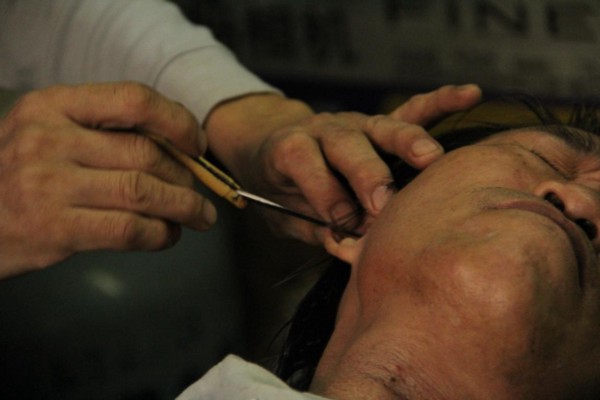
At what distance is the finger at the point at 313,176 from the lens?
3.70ft

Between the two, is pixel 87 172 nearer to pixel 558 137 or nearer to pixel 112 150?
pixel 112 150

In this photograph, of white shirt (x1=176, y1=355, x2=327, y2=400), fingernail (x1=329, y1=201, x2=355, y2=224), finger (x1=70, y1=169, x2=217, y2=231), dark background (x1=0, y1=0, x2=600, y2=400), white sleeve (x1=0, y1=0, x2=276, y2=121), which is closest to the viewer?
white shirt (x1=176, y1=355, x2=327, y2=400)

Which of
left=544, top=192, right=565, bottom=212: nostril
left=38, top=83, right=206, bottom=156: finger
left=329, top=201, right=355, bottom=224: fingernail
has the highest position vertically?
left=38, top=83, right=206, bottom=156: finger

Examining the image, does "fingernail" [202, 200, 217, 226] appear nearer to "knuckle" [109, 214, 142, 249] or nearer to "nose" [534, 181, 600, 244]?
"knuckle" [109, 214, 142, 249]

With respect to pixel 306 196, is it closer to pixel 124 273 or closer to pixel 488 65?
pixel 124 273

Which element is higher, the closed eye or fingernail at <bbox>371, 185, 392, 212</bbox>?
the closed eye

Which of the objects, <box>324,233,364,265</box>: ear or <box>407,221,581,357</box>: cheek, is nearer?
<box>407,221,581,357</box>: cheek

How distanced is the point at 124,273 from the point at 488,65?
2.87 ft

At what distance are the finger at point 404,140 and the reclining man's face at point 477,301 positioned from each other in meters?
0.10

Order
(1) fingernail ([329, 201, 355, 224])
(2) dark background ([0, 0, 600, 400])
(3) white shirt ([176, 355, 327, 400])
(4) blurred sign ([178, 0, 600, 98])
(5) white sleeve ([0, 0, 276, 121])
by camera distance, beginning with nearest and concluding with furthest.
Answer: (3) white shirt ([176, 355, 327, 400]), (1) fingernail ([329, 201, 355, 224]), (5) white sleeve ([0, 0, 276, 121]), (2) dark background ([0, 0, 600, 400]), (4) blurred sign ([178, 0, 600, 98])

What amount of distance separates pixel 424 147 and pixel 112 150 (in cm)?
37

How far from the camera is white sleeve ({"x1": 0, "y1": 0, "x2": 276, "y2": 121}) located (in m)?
1.42

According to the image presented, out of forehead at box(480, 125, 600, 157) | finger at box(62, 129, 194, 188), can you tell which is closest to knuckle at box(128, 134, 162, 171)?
finger at box(62, 129, 194, 188)

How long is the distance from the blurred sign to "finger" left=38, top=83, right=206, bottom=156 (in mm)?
978
